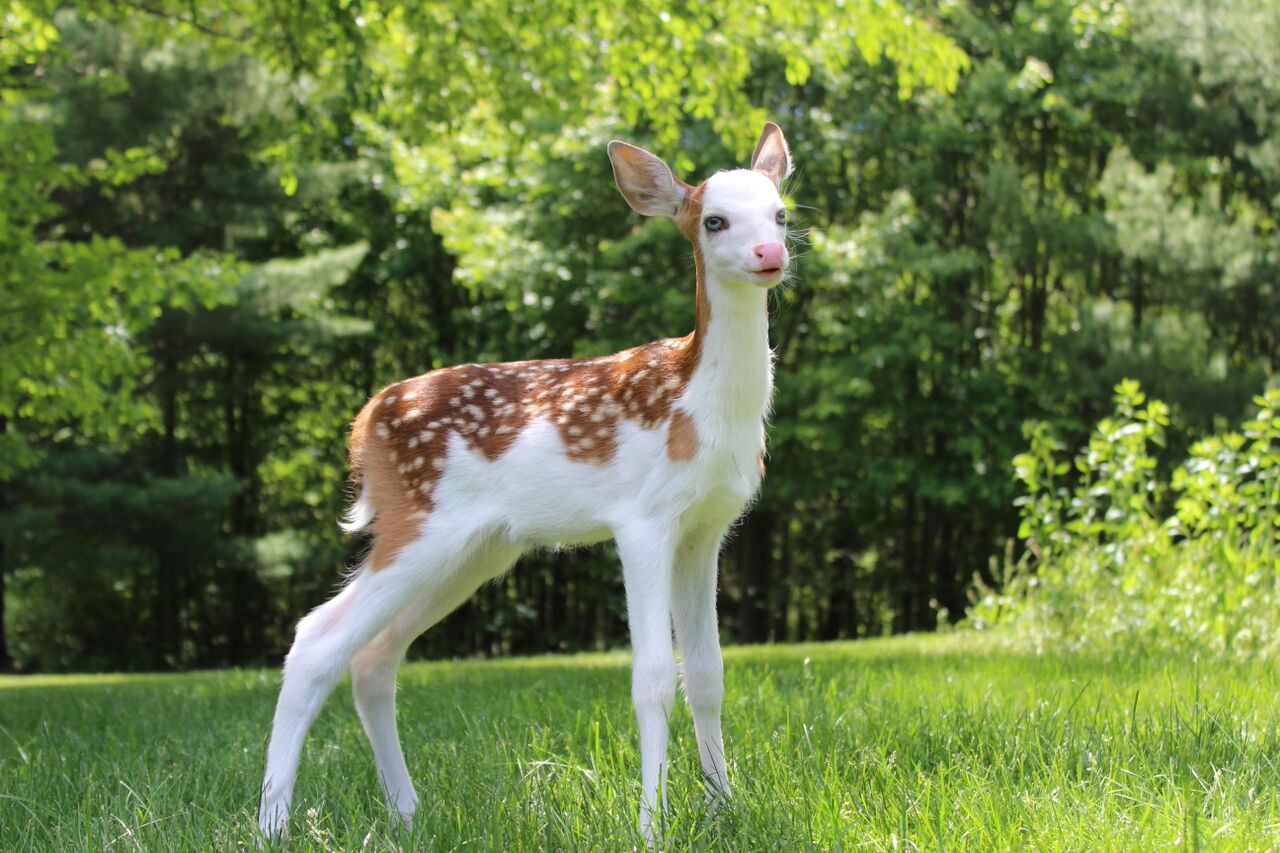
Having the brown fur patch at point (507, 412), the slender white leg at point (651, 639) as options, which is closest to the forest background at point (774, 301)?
the brown fur patch at point (507, 412)

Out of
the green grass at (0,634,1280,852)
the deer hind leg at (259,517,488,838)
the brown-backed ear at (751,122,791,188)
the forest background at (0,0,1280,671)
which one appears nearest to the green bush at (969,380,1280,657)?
the green grass at (0,634,1280,852)

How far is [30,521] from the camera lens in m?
14.5

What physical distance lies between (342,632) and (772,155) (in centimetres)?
174

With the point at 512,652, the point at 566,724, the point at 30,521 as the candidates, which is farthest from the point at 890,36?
the point at 512,652

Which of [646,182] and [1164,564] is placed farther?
[1164,564]

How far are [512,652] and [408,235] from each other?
7.50 m

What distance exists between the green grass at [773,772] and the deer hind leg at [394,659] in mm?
102

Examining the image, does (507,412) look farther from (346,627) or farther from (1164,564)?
(1164,564)

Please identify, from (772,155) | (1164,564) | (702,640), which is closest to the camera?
(702,640)

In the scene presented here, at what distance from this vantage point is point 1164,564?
24.5 feet

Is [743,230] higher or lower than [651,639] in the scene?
higher

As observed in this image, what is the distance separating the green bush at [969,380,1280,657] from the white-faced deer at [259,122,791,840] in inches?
159

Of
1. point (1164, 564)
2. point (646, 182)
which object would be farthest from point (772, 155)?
point (1164, 564)

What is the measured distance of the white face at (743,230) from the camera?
10.1 ft
